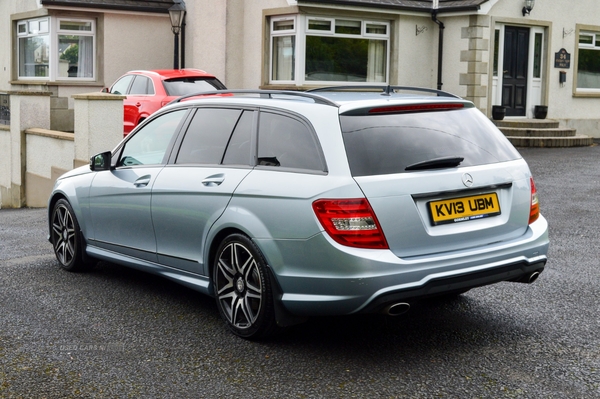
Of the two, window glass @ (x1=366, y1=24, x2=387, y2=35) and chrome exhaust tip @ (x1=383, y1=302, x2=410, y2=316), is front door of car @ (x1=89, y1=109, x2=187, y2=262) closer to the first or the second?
chrome exhaust tip @ (x1=383, y1=302, x2=410, y2=316)

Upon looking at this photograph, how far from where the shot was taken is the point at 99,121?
1348 centimetres

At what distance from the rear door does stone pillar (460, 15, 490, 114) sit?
1633 cm

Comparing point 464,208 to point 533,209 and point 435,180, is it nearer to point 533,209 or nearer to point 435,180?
point 435,180

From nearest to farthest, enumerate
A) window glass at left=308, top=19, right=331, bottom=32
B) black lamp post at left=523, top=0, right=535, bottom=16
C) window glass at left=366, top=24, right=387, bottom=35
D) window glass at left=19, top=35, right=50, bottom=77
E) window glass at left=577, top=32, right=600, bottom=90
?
window glass at left=308, top=19, right=331, bottom=32, window glass at left=366, top=24, right=387, bottom=35, black lamp post at left=523, top=0, right=535, bottom=16, window glass at left=19, top=35, right=50, bottom=77, window glass at left=577, top=32, right=600, bottom=90

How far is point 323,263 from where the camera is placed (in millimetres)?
4723

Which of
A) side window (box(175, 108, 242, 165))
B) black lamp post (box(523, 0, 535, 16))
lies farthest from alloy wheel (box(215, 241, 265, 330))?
black lamp post (box(523, 0, 535, 16))

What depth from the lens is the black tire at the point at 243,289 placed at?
199 inches

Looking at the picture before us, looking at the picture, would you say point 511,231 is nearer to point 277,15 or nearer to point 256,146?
point 256,146

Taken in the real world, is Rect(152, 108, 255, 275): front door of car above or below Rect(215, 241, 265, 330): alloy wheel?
above

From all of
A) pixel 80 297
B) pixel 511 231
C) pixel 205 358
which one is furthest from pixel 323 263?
pixel 80 297

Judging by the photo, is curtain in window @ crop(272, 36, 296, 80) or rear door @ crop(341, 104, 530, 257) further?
curtain in window @ crop(272, 36, 296, 80)

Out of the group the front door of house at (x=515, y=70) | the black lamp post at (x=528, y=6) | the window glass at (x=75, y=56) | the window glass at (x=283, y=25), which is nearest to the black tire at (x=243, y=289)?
the window glass at (x=283, y=25)

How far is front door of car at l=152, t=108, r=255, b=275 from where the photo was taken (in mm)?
→ 5496

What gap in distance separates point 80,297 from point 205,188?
1.59 metres
